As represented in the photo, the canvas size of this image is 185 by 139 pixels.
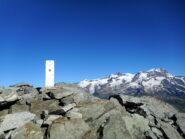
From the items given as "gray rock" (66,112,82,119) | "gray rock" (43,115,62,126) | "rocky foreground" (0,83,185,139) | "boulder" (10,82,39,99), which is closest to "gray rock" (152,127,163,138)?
"rocky foreground" (0,83,185,139)

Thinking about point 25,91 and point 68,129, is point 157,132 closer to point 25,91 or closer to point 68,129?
point 68,129

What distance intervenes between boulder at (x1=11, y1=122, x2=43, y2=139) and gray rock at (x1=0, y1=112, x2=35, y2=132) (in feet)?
5.72

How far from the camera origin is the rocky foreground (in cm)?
1967

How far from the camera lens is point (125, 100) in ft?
95.2

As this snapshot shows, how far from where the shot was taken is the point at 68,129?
19.9 meters

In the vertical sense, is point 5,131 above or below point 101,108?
below

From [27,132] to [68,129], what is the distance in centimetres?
385

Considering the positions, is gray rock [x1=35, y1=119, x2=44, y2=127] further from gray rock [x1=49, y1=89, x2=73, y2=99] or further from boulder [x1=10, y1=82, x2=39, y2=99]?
boulder [x1=10, y1=82, x2=39, y2=99]

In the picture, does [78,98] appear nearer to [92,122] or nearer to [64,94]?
[64,94]

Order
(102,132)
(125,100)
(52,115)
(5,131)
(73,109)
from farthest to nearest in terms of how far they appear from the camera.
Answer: (125,100)
(73,109)
(52,115)
(5,131)
(102,132)

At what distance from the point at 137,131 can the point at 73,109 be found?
26.0 feet

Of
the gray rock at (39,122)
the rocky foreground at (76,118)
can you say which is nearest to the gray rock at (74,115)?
the rocky foreground at (76,118)

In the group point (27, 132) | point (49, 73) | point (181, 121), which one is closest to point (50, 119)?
point (27, 132)

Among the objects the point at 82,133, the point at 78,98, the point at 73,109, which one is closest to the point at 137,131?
the point at 82,133
